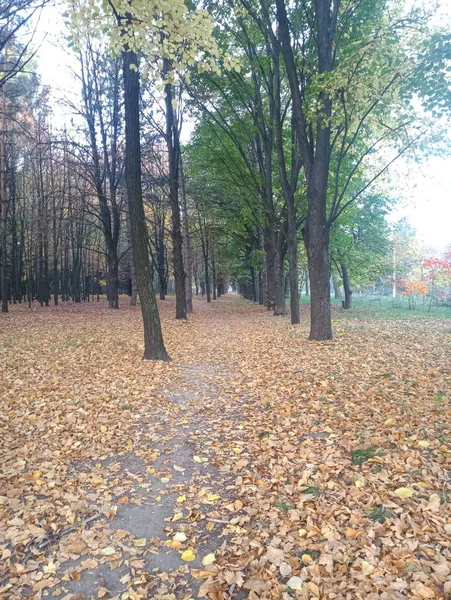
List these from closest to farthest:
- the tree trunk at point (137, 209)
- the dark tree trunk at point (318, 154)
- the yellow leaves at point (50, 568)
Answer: the yellow leaves at point (50, 568), the tree trunk at point (137, 209), the dark tree trunk at point (318, 154)

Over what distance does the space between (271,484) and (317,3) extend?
10391mm

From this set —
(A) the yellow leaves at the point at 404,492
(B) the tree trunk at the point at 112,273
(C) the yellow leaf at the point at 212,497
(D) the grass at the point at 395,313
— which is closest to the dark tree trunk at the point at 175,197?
(B) the tree trunk at the point at 112,273

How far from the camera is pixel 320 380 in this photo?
6238mm

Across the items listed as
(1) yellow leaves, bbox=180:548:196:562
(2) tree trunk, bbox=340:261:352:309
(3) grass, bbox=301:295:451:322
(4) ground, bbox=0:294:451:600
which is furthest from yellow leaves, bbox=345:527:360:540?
(2) tree trunk, bbox=340:261:352:309

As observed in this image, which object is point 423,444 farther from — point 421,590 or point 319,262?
point 319,262

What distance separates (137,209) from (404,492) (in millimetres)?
7053

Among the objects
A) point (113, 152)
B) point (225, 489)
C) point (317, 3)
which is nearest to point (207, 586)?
point (225, 489)

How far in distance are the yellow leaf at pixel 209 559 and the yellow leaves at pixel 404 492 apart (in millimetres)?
1629

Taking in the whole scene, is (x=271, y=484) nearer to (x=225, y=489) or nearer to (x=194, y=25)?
(x=225, y=489)

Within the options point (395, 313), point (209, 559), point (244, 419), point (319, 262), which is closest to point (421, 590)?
point (209, 559)

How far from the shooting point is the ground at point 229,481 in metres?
2.45

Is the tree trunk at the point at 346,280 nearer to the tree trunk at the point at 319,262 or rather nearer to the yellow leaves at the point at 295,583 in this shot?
the tree trunk at the point at 319,262

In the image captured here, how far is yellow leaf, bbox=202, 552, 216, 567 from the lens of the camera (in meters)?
2.59

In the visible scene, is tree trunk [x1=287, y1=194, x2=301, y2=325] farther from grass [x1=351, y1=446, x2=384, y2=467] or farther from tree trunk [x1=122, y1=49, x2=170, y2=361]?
grass [x1=351, y1=446, x2=384, y2=467]
